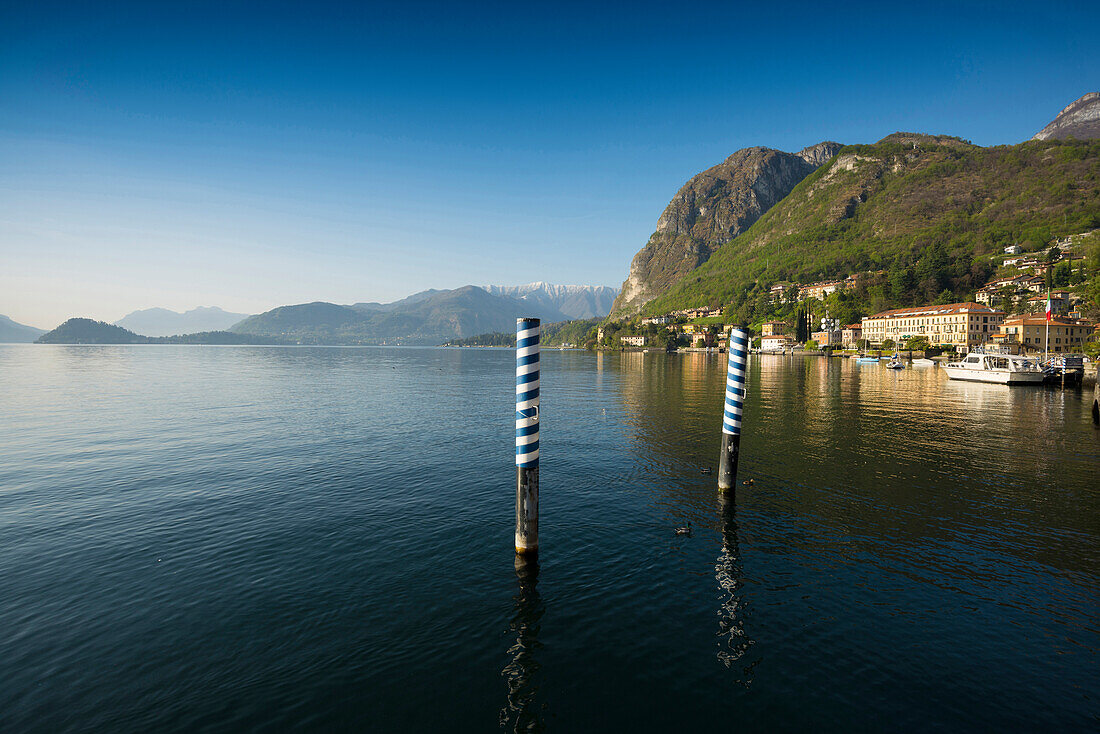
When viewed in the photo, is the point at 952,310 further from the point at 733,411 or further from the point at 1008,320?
the point at 733,411

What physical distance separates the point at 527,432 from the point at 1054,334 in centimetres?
16394

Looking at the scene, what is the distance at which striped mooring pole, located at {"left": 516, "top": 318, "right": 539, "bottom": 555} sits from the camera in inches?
555

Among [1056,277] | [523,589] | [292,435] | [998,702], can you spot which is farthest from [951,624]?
[1056,277]

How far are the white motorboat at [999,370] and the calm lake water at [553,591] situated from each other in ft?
176

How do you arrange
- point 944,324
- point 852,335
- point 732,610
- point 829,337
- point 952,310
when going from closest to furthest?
point 732,610
point 952,310
point 944,324
point 852,335
point 829,337

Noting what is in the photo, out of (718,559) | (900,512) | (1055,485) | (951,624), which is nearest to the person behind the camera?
(951,624)

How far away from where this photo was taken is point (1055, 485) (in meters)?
22.4

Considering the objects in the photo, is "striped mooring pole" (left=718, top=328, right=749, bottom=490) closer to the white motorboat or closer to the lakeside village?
the white motorboat

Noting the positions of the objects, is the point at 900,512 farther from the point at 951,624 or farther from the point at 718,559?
the point at 718,559

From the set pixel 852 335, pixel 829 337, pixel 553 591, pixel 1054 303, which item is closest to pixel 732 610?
pixel 553 591

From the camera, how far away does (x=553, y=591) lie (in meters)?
13.4

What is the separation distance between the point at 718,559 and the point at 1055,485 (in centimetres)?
2075

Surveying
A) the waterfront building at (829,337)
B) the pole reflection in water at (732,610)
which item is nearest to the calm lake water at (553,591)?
the pole reflection in water at (732,610)

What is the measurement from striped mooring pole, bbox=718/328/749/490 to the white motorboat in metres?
78.8
